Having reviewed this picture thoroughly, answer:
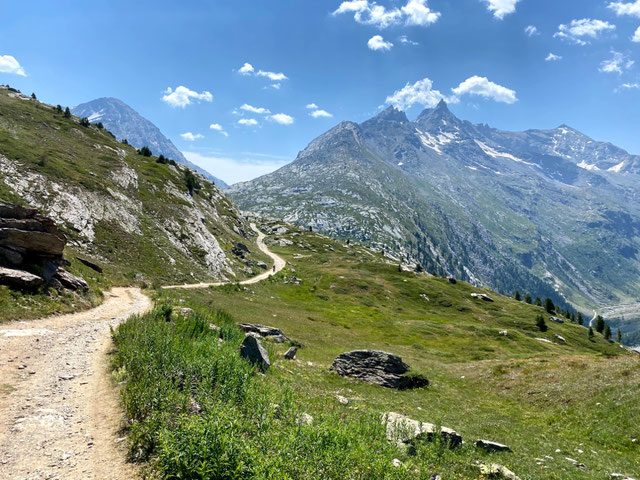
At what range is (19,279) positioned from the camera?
88.1 feet

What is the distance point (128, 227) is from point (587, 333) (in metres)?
182

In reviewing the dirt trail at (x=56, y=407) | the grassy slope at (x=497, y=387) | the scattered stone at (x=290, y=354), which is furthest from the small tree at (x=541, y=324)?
the dirt trail at (x=56, y=407)

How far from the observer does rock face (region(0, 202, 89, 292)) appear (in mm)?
27797

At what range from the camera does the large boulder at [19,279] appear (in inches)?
1030

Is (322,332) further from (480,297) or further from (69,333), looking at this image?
(480,297)

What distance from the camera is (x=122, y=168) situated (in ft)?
327

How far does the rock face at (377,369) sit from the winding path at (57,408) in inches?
924

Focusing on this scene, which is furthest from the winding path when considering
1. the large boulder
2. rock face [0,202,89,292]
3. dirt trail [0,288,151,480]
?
rock face [0,202,89,292]

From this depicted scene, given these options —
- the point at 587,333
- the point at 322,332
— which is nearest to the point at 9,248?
the point at 322,332

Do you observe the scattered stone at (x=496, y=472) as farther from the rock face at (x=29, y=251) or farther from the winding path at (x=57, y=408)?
the rock face at (x=29, y=251)

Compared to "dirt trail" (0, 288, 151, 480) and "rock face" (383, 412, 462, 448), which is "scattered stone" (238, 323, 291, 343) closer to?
"dirt trail" (0, 288, 151, 480)

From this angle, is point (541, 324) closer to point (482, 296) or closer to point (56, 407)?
point (482, 296)

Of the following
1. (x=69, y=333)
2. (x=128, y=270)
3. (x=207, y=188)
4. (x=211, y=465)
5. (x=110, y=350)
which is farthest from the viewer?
(x=207, y=188)

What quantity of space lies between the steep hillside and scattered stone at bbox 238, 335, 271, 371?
34.3m
